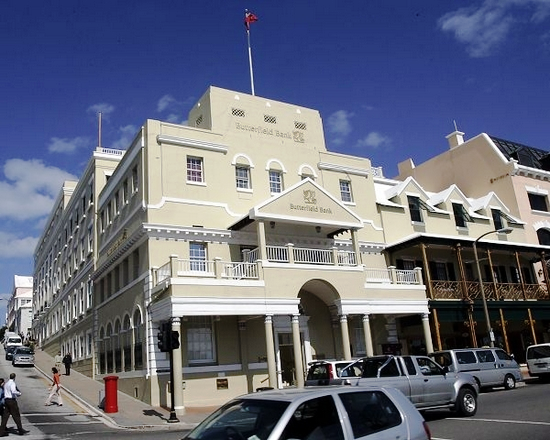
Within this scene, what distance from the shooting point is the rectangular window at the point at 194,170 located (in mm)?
26219

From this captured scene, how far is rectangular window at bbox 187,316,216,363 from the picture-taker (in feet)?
75.2

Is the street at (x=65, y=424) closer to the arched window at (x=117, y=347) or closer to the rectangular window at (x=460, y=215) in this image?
the arched window at (x=117, y=347)

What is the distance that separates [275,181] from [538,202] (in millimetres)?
23075

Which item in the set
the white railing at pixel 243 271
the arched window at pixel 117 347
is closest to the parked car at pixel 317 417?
the white railing at pixel 243 271

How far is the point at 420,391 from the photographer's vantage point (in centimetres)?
1395

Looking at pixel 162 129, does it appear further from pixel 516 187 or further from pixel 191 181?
pixel 516 187

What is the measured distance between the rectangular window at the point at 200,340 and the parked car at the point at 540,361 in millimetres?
14110

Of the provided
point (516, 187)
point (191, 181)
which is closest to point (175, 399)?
point (191, 181)

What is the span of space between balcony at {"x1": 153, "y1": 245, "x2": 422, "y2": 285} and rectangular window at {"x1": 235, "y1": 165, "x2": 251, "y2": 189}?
413 cm

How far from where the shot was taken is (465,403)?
14.3 meters

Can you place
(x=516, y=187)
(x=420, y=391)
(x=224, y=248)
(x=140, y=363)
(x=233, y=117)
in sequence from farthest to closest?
(x=516, y=187) → (x=233, y=117) → (x=224, y=248) → (x=140, y=363) → (x=420, y=391)

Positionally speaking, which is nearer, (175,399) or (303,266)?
(175,399)

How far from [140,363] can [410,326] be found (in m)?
14.8

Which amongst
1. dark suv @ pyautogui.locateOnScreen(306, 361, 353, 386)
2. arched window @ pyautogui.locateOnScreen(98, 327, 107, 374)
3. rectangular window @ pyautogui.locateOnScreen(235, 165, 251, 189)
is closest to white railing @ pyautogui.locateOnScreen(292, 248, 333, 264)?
rectangular window @ pyautogui.locateOnScreen(235, 165, 251, 189)
